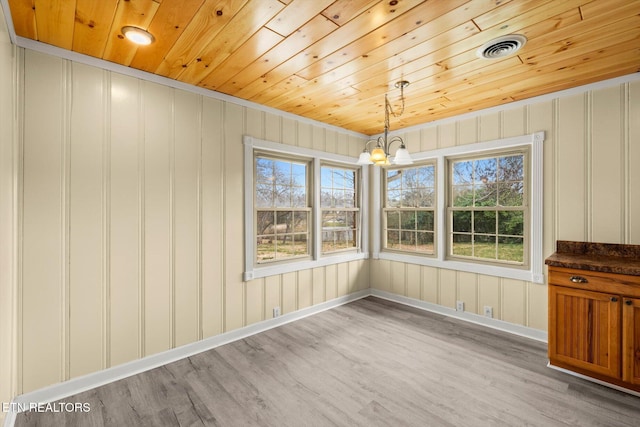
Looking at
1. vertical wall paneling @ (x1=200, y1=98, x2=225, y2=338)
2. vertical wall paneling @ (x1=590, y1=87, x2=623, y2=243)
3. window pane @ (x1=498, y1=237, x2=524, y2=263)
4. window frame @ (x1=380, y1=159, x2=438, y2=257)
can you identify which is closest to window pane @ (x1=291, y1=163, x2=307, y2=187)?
vertical wall paneling @ (x1=200, y1=98, x2=225, y2=338)

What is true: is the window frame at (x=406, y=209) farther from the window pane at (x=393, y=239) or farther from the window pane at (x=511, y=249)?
the window pane at (x=511, y=249)

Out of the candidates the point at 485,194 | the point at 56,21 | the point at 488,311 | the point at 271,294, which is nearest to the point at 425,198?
the point at 485,194

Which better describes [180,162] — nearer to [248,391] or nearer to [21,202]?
[21,202]

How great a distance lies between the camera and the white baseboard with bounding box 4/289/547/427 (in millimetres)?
2193

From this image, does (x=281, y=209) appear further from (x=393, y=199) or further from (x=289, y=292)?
(x=393, y=199)

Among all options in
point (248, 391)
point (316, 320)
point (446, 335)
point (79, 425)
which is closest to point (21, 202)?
point (79, 425)

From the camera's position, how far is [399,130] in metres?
4.46

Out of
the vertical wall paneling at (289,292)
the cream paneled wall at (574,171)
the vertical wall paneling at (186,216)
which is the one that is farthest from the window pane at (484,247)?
the vertical wall paneling at (186,216)

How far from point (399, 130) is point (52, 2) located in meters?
3.84

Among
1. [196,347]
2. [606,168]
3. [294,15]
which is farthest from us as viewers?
[196,347]

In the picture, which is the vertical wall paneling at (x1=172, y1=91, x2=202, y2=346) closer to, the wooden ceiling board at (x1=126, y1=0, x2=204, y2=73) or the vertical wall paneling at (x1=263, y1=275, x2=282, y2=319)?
the wooden ceiling board at (x1=126, y1=0, x2=204, y2=73)

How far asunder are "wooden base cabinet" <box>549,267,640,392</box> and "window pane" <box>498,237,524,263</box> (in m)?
0.83

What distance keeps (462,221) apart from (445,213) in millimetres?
231

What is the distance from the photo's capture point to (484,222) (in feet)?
12.2
